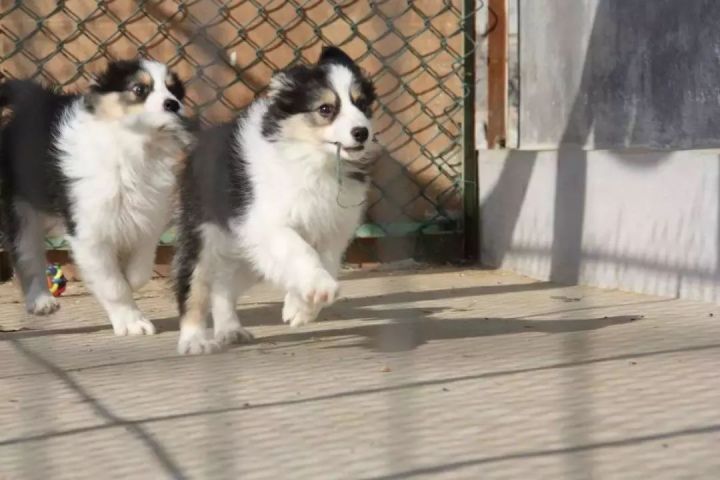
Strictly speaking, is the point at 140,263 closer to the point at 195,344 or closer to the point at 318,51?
the point at 195,344

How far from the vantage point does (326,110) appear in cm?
348

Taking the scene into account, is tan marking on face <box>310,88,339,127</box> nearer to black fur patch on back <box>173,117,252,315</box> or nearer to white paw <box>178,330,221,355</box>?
black fur patch on back <box>173,117,252,315</box>

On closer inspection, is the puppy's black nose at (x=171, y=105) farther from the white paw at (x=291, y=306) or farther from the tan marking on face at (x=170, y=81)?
the white paw at (x=291, y=306)

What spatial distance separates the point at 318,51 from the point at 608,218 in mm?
1305

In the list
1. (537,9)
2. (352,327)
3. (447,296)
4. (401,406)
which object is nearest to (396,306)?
(447,296)

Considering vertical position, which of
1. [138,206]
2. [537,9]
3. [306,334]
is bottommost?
[306,334]

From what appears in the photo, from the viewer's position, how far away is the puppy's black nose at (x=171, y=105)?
3.84m

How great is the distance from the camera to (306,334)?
3.64 meters

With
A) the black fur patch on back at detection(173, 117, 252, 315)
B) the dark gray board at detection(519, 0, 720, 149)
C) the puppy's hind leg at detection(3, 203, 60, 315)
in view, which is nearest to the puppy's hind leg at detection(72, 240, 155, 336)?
the black fur patch on back at detection(173, 117, 252, 315)

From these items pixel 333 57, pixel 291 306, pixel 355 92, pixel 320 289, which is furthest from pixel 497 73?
pixel 320 289

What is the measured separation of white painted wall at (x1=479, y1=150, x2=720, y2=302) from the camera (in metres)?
3.75

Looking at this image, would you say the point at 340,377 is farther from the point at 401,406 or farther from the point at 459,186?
the point at 459,186

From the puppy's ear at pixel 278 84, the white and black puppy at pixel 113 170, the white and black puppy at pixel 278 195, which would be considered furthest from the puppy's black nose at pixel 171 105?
the puppy's ear at pixel 278 84

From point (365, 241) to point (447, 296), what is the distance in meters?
0.79
